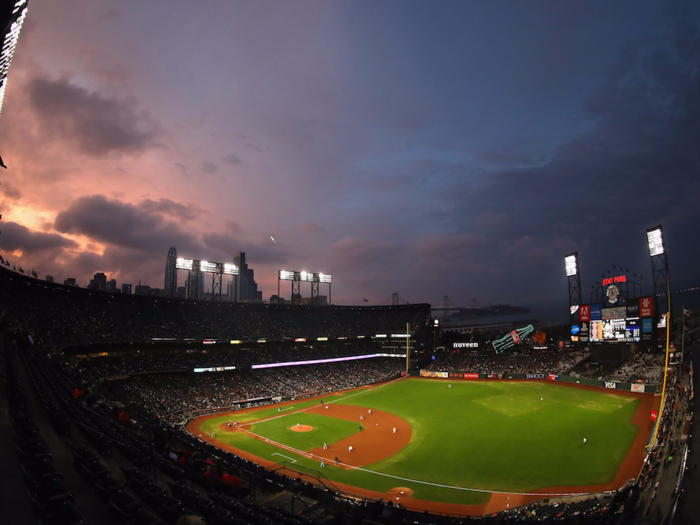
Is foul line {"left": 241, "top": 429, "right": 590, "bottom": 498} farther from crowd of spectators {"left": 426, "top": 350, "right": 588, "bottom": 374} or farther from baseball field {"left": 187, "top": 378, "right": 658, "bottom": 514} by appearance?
crowd of spectators {"left": 426, "top": 350, "right": 588, "bottom": 374}

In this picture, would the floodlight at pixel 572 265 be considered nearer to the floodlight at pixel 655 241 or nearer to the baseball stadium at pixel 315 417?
the baseball stadium at pixel 315 417

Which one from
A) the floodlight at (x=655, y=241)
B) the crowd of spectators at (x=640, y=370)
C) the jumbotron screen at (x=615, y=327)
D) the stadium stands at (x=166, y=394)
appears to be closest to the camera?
the stadium stands at (x=166, y=394)

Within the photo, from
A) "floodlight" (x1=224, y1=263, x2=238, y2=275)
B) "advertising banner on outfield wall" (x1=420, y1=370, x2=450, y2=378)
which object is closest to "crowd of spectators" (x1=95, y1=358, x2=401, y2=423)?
"advertising banner on outfield wall" (x1=420, y1=370, x2=450, y2=378)

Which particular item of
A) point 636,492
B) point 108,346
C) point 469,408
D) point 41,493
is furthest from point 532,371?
point 41,493

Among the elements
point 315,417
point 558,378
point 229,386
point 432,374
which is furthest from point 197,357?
point 558,378

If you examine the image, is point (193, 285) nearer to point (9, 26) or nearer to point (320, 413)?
point (320, 413)

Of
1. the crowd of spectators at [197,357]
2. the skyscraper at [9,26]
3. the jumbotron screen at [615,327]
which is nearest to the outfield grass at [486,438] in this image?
the jumbotron screen at [615,327]

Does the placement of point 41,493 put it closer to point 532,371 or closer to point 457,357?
point 532,371
